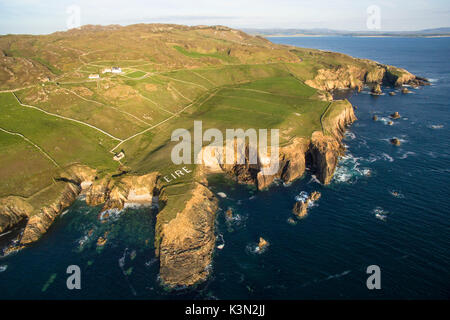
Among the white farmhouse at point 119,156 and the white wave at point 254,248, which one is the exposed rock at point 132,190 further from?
the white wave at point 254,248

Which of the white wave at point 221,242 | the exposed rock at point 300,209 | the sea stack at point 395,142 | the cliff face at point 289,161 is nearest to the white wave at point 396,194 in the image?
the cliff face at point 289,161

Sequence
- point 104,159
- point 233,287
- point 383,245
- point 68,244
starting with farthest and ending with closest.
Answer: point 104,159, point 68,244, point 383,245, point 233,287

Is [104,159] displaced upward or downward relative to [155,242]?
upward

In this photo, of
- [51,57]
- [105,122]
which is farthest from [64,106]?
[51,57]

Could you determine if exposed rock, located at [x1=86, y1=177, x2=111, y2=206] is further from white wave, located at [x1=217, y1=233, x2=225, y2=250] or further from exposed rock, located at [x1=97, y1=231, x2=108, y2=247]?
white wave, located at [x1=217, y1=233, x2=225, y2=250]

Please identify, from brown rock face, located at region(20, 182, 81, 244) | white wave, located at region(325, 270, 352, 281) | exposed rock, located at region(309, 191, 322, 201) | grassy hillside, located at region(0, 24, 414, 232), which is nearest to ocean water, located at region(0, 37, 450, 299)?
white wave, located at region(325, 270, 352, 281)

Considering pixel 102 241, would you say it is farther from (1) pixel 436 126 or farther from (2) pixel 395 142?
(1) pixel 436 126
